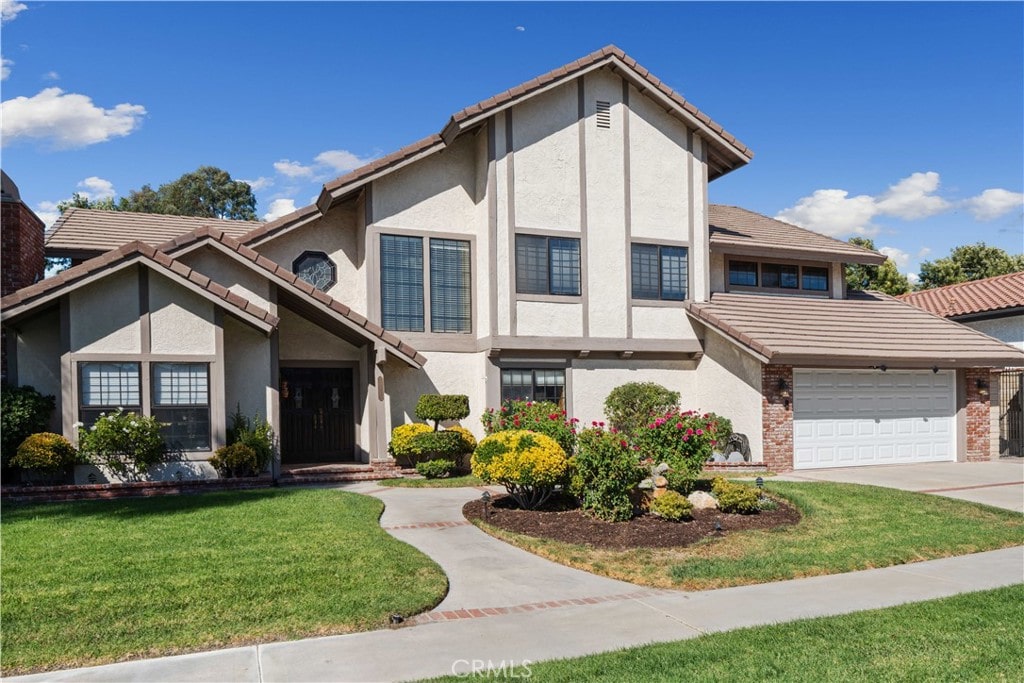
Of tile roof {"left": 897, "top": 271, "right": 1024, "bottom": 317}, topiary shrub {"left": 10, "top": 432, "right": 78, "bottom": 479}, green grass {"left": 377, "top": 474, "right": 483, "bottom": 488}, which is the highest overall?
tile roof {"left": 897, "top": 271, "right": 1024, "bottom": 317}

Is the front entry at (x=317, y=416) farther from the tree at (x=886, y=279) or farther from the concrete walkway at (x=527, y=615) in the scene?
the tree at (x=886, y=279)

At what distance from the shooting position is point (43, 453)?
12.9 metres

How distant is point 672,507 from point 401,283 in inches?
359

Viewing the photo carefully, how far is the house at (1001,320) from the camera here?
68.8ft

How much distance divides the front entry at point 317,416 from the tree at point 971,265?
3494cm

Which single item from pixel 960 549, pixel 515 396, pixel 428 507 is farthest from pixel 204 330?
pixel 960 549

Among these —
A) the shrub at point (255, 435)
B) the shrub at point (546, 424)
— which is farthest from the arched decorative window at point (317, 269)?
the shrub at point (546, 424)

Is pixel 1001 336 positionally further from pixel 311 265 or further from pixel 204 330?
pixel 204 330

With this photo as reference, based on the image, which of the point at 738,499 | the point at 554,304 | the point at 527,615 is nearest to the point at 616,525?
the point at 738,499

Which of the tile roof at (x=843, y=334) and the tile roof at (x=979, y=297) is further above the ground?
the tile roof at (x=979, y=297)

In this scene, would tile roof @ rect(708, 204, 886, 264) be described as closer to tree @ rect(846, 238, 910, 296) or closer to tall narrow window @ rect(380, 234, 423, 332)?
tall narrow window @ rect(380, 234, 423, 332)

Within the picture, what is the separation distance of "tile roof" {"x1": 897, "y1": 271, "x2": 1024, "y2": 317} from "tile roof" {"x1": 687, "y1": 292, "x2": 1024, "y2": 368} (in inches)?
126

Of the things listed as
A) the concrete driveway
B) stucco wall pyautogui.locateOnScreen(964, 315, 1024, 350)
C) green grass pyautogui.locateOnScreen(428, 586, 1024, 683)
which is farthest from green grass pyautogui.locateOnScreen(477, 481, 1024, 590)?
stucco wall pyautogui.locateOnScreen(964, 315, 1024, 350)

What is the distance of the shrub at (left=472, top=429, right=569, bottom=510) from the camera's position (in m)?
11.2
